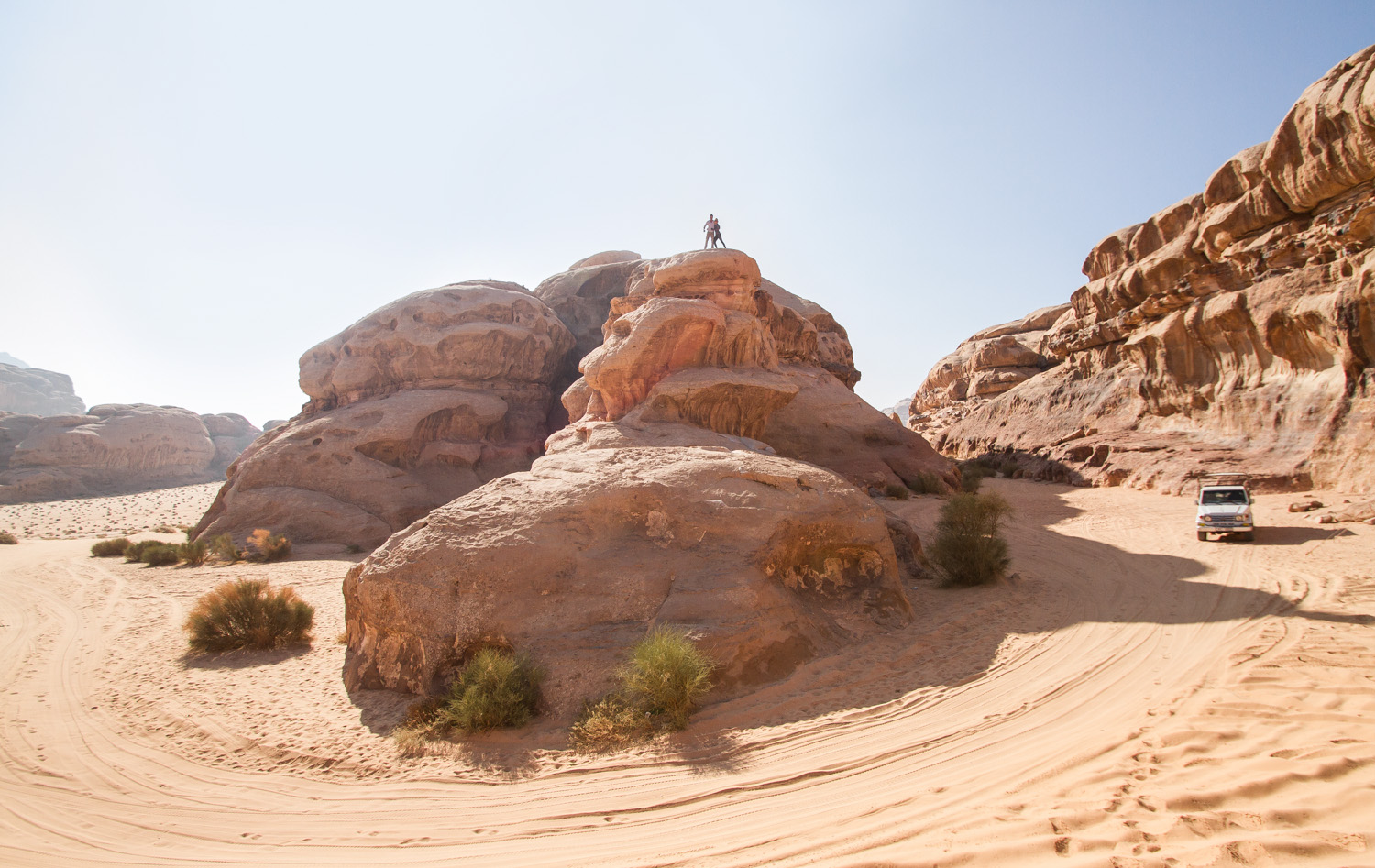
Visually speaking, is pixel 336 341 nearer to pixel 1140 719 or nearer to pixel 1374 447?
pixel 1140 719

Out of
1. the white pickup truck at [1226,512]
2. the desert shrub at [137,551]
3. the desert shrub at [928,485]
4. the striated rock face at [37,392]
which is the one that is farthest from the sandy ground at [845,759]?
the striated rock face at [37,392]

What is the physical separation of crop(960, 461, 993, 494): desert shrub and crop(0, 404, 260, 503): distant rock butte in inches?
1731

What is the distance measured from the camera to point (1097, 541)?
12.7m

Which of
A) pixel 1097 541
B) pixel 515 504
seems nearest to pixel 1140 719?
pixel 515 504

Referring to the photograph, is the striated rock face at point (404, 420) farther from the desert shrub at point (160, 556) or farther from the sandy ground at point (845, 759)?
the sandy ground at point (845, 759)

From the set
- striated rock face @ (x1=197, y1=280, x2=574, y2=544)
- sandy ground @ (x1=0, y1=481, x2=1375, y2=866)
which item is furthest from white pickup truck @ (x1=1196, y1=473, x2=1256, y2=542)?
striated rock face @ (x1=197, y1=280, x2=574, y2=544)

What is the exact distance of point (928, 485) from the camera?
1927 centimetres

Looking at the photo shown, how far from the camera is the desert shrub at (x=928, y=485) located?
63.1 feet

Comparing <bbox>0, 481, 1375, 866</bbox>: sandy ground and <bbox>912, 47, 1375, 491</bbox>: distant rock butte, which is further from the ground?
<bbox>912, 47, 1375, 491</bbox>: distant rock butte

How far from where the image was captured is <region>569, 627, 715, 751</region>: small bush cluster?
5.28m

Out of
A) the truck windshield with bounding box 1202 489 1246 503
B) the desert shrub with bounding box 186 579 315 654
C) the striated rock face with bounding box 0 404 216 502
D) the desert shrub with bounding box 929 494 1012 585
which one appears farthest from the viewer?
the striated rock face with bounding box 0 404 216 502

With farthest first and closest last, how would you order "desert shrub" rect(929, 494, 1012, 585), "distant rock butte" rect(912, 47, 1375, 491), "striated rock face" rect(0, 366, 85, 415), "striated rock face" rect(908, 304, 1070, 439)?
"striated rock face" rect(0, 366, 85, 415), "striated rock face" rect(908, 304, 1070, 439), "distant rock butte" rect(912, 47, 1375, 491), "desert shrub" rect(929, 494, 1012, 585)

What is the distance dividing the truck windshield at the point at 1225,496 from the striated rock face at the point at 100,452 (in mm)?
48273

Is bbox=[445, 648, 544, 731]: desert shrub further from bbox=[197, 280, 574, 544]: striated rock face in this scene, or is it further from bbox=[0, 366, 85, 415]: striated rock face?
bbox=[0, 366, 85, 415]: striated rock face
